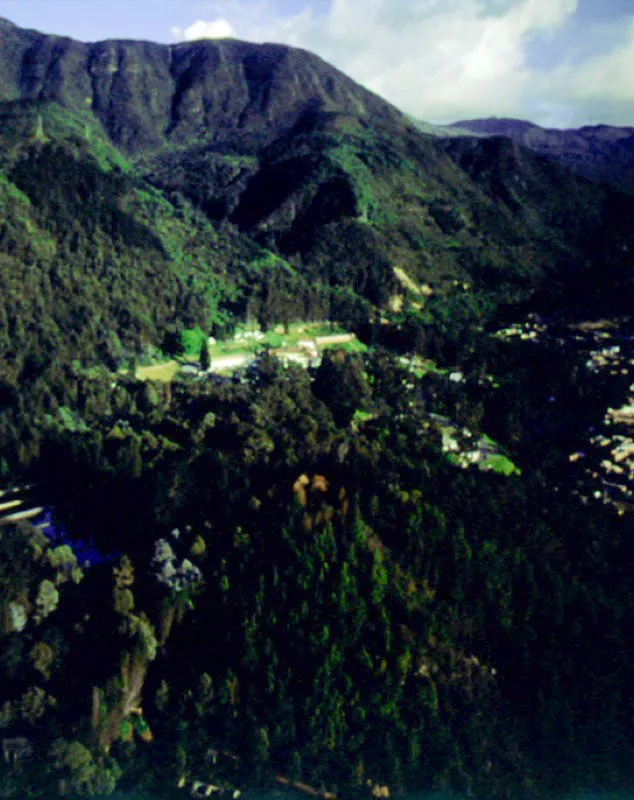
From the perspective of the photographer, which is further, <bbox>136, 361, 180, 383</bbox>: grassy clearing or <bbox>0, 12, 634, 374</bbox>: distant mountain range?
<bbox>0, 12, 634, 374</bbox>: distant mountain range

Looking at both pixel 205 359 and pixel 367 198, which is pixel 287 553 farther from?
pixel 367 198

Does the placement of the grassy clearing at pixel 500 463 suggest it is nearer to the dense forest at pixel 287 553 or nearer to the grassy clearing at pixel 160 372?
the dense forest at pixel 287 553

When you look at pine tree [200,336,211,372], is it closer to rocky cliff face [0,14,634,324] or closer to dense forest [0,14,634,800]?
dense forest [0,14,634,800]

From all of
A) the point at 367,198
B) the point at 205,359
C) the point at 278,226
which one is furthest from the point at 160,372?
the point at 367,198

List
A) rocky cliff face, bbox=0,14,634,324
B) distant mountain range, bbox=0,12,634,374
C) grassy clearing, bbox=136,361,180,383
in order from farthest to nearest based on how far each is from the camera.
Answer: rocky cliff face, bbox=0,14,634,324, distant mountain range, bbox=0,12,634,374, grassy clearing, bbox=136,361,180,383

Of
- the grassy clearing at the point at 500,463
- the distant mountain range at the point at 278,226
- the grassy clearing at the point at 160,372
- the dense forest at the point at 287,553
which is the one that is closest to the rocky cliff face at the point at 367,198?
the distant mountain range at the point at 278,226

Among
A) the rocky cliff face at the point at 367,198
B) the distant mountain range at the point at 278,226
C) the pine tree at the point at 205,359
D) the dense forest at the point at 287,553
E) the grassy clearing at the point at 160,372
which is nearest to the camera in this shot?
the dense forest at the point at 287,553

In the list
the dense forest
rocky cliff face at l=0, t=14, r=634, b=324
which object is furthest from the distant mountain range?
the dense forest

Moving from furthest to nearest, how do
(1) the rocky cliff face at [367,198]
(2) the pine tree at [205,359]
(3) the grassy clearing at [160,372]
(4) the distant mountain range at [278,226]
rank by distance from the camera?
(1) the rocky cliff face at [367,198] → (4) the distant mountain range at [278,226] → (2) the pine tree at [205,359] → (3) the grassy clearing at [160,372]

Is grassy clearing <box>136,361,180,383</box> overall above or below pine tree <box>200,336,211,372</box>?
below

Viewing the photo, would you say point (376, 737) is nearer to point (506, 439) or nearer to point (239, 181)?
point (506, 439)

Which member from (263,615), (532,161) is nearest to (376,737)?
(263,615)
